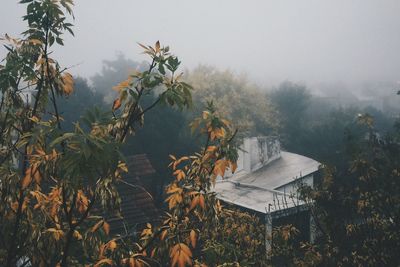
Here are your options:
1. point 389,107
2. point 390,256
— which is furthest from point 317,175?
point 389,107

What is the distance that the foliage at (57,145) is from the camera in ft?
9.47

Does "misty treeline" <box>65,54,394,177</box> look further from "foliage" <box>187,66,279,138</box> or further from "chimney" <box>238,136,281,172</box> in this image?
"chimney" <box>238,136,281,172</box>

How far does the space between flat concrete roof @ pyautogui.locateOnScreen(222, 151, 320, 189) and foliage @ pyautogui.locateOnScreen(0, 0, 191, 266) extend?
20.0 metres

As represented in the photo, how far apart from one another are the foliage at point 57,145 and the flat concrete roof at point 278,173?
19984 mm

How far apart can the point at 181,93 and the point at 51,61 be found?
5.23ft

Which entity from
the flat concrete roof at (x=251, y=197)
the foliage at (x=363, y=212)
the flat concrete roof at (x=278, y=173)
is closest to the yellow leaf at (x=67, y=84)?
the foliage at (x=363, y=212)

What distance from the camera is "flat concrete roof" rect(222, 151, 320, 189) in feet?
78.5

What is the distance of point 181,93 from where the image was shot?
3.17m

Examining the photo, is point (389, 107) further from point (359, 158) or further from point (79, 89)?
point (359, 158)

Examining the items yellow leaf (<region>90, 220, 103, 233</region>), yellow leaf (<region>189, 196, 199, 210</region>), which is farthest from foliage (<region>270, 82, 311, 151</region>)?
yellow leaf (<region>90, 220, 103, 233</region>)

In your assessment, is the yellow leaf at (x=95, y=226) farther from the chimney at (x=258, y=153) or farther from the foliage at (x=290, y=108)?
the foliage at (x=290, y=108)

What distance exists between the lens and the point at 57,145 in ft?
9.00

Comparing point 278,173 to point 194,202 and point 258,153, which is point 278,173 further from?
point 194,202

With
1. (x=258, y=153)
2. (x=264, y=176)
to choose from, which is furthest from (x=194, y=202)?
(x=258, y=153)
